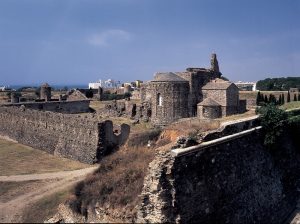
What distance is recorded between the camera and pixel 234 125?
57.7ft

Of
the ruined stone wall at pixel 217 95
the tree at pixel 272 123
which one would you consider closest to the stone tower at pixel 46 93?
the ruined stone wall at pixel 217 95

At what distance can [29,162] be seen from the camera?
28.0 metres

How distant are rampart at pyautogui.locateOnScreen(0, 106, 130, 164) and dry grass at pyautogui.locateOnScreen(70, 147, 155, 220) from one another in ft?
32.2

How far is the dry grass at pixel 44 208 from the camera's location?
16.4 meters

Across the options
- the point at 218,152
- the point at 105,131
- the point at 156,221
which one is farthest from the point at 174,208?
the point at 105,131

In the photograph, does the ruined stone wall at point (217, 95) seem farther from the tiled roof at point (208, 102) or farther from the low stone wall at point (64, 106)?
the low stone wall at point (64, 106)

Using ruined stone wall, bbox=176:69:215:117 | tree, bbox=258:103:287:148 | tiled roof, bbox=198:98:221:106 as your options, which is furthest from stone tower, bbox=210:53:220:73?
tree, bbox=258:103:287:148

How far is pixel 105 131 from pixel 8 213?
996 cm

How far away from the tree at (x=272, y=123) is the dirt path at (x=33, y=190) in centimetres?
966

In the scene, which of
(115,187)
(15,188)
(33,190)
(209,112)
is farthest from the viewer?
(209,112)

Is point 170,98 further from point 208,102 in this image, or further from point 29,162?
point 29,162

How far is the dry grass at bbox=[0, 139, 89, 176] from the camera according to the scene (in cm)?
2552

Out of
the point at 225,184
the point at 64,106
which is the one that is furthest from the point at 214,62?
the point at 225,184

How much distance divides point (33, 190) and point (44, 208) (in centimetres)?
341
